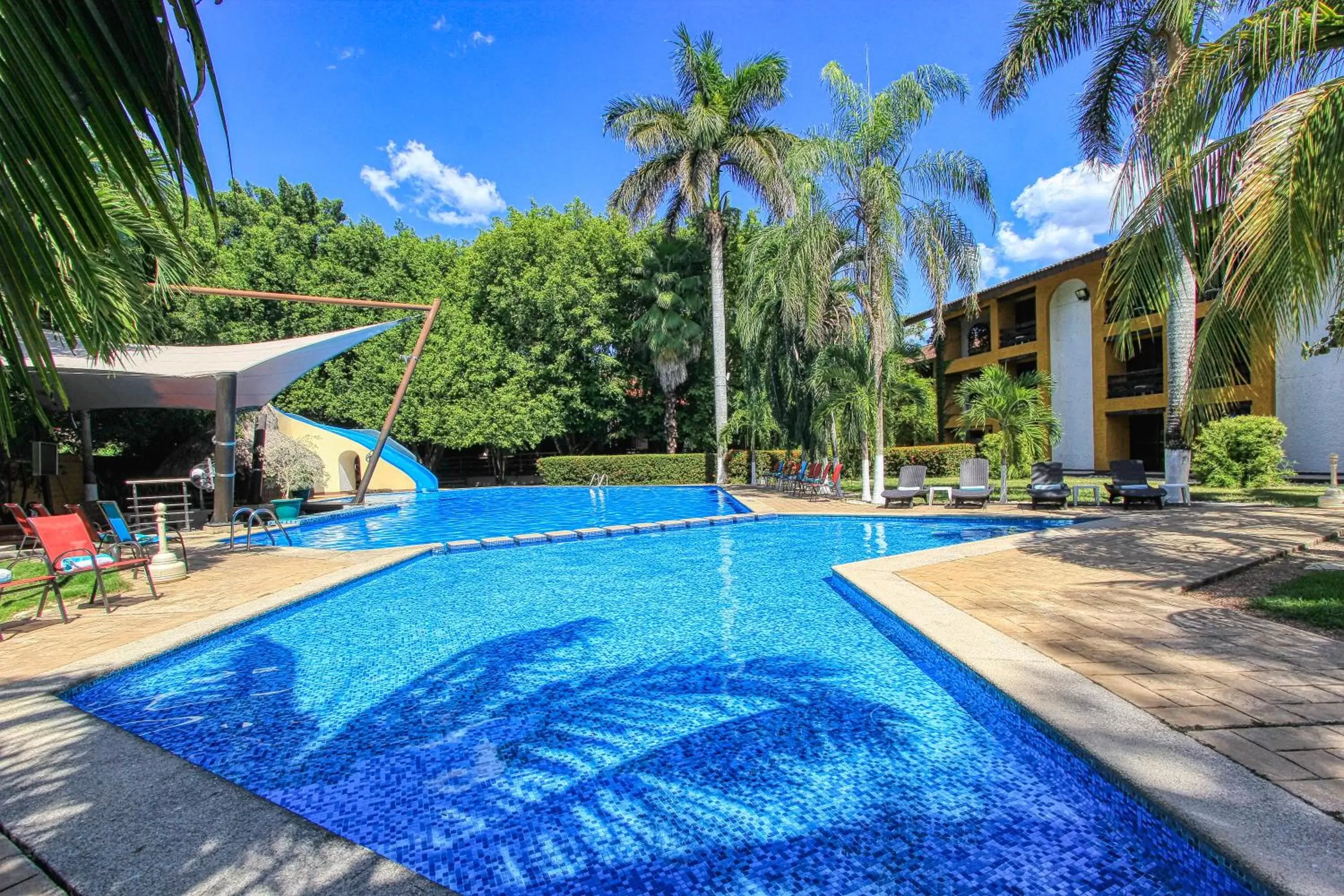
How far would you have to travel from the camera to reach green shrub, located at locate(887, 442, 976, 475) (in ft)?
76.6

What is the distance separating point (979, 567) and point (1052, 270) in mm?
20334

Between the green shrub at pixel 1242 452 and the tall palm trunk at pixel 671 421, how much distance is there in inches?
650

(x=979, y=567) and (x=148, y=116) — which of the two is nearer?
(x=148, y=116)

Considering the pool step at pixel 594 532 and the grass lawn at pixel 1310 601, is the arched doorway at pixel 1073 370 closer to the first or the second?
the pool step at pixel 594 532

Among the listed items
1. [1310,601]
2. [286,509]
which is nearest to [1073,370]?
[1310,601]

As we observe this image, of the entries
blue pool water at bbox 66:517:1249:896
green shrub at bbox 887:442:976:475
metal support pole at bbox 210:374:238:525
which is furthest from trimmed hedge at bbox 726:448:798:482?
blue pool water at bbox 66:517:1249:896

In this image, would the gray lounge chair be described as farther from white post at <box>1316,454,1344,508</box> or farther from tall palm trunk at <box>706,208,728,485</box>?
tall palm trunk at <box>706,208,728,485</box>

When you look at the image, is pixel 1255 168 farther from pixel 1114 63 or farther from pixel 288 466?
pixel 288 466

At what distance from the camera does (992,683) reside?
366 centimetres

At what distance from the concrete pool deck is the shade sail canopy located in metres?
6.87

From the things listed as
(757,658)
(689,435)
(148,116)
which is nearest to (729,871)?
(757,658)

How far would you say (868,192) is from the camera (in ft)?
43.9

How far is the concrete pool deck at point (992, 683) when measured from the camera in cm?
224

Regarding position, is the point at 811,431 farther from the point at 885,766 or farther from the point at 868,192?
the point at 885,766
